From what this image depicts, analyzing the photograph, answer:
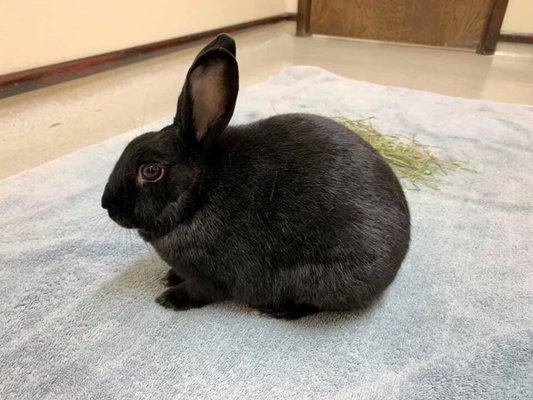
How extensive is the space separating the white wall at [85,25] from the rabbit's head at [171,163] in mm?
1685

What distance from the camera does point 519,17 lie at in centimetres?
364

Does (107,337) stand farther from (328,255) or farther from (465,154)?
(465,154)

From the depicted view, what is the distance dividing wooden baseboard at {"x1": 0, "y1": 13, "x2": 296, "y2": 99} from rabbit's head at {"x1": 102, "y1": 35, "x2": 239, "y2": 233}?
5.46ft

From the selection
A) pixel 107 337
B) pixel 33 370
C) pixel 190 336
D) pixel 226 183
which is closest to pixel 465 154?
pixel 226 183

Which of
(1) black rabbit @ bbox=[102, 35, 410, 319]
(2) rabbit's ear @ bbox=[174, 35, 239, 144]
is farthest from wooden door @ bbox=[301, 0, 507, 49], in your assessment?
(2) rabbit's ear @ bbox=[174, 35, 239, 144]

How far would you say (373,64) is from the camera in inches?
130

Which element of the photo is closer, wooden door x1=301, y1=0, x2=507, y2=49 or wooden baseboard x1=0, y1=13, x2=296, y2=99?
wooden baseboard x1=0, y1=13, x2=296, y2=99

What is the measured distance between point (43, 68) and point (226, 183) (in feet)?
6.20

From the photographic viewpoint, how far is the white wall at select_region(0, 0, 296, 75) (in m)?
2.21

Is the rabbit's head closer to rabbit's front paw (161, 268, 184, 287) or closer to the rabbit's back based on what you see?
the rabbit's back

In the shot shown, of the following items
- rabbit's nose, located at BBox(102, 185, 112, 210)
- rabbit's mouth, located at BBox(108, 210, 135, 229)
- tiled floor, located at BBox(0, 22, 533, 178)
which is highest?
rabbit's nose, located at BBox(102, 185, 112, 210)

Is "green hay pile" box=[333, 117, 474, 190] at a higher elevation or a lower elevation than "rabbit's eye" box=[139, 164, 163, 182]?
lower

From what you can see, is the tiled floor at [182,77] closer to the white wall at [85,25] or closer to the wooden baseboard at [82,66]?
the wooden baseboard at [82,66]

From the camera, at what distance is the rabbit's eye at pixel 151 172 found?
3.14 ft
